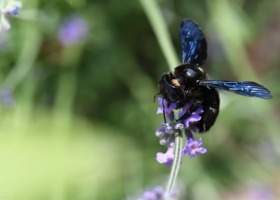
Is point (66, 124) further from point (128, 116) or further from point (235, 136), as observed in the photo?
point (235, 136)

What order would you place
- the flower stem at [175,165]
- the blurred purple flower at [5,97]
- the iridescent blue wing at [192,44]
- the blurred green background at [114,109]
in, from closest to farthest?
the flower stem at [175,165] → the iridescent blue wing at [192,44] → the blurred purple flower at [5,97] → the blurred green background at [114,109]

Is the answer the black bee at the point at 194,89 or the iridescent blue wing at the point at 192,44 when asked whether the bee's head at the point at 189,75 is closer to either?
the black bee at the point at 194,89

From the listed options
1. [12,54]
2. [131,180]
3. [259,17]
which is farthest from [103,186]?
[259,17]

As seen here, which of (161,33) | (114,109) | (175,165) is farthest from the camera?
(114,109)

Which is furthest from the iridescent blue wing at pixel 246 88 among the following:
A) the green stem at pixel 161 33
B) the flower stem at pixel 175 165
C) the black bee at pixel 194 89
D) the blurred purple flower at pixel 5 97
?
the blurred purple flower at pixel 5 97

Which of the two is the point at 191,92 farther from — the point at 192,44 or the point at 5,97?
the point at 5,97

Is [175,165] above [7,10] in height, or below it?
below

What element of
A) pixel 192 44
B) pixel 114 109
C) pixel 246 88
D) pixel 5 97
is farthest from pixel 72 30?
pixel 246 88
